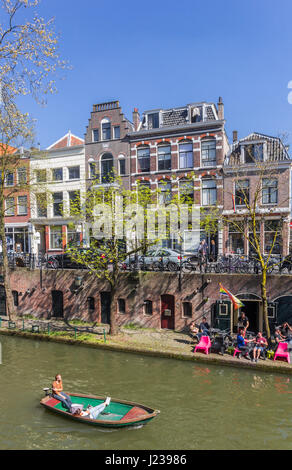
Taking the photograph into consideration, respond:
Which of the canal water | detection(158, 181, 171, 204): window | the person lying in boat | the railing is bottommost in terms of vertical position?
the canal water

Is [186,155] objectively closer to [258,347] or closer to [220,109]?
[220,109]

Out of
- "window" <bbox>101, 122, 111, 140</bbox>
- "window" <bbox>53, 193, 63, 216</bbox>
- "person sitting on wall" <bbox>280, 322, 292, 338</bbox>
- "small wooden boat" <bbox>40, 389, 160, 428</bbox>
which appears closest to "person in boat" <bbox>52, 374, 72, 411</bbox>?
"small wooden boat" <bbox>40, 389, 160, 428</bbox>

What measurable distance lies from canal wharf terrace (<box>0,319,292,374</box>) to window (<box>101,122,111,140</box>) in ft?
57.1

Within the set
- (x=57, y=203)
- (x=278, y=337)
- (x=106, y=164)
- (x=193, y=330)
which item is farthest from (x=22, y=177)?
(x=278, y=337)

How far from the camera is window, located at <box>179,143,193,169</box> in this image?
27.6 meters

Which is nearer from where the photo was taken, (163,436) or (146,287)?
(163,436)

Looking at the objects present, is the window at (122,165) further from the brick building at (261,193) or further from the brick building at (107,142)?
the brick building at (261,193)

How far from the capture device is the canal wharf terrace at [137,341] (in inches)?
581

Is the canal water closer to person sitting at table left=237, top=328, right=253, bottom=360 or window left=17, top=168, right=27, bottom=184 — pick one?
Result: person sitting at table left=237, top=328, right=253, bottom=360

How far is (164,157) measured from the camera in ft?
93.5

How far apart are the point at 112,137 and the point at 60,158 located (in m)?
5.96
